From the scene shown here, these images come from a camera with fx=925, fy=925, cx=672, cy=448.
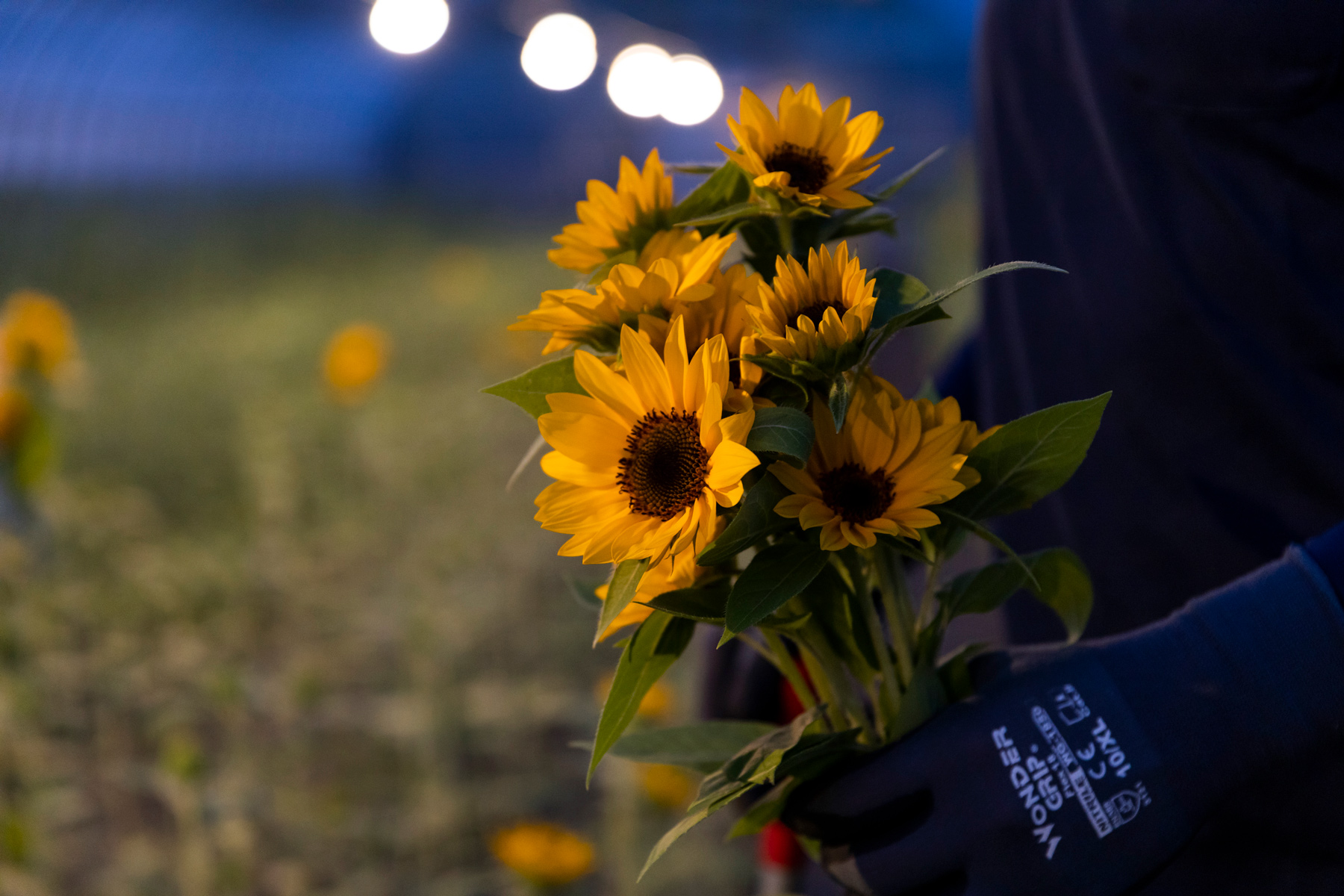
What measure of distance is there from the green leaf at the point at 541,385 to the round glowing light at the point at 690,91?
6.33ft

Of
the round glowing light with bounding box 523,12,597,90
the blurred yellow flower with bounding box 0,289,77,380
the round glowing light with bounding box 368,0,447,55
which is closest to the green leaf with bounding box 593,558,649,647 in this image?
the blurred yellow flower with bounding box 0,289,77,380

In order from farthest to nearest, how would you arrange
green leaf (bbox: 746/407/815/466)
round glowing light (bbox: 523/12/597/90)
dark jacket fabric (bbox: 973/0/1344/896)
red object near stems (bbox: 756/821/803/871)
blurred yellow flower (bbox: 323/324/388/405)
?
round glowing light (bbox: 523/12/597/90), blurred yellow flower (bbox: 323/324/388/405), red object near stems (bbox: 756/821/803/871), dark jacket fabric (bbox: 973/0/1344/896), green leaf (bbox: 746/407/815/466)

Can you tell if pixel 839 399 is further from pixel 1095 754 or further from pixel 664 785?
pixel 664 785

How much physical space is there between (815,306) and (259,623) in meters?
1.42

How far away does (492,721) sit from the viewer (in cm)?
127

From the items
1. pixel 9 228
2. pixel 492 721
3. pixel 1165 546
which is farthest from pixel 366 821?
pixel 1165 546

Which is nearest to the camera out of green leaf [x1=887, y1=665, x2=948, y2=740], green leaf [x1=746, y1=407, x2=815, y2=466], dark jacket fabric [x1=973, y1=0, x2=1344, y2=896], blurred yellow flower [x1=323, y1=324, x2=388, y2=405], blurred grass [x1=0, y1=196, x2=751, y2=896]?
green leaf [x1=746, y1=407, x2=815, y2=466]

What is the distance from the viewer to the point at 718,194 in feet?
1.16

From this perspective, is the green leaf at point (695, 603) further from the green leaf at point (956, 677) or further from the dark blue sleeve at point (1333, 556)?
the dark blue sleeve at point (1333, 556)

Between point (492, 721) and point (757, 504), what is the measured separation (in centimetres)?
108

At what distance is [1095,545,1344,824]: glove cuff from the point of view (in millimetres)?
395

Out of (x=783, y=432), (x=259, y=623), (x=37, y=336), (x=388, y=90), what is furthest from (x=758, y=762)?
(x=388, y=90)

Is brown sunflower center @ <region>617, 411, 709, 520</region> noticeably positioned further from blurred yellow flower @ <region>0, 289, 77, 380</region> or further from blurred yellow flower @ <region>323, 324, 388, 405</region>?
blurred yellow flower @ <region>323, 324, 388, 405</region>

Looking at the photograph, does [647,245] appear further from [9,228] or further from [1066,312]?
[9,228]
